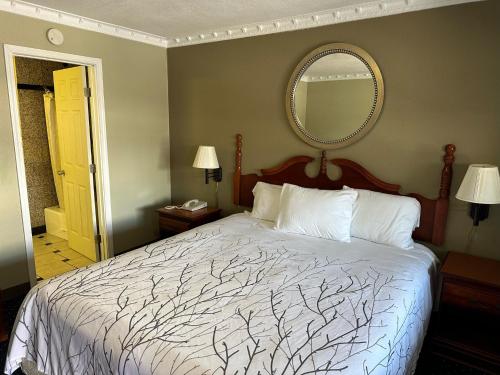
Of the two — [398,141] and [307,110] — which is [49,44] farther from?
[398,141]

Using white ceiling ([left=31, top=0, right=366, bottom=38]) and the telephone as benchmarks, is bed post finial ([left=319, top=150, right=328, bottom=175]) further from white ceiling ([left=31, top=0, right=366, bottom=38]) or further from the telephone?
the telephone

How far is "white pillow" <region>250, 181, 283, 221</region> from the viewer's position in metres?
2.92

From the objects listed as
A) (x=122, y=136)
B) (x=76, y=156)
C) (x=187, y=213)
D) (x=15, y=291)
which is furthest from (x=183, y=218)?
(x=15, y=291)

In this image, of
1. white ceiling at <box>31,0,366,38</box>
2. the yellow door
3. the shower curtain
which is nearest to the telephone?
the yellow door

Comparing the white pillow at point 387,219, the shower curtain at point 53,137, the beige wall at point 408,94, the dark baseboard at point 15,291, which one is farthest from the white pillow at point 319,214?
the shower curtain at point 53,137

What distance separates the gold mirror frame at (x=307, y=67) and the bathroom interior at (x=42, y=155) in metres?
2.81

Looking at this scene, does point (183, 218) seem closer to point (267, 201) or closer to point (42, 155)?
point (267, 201)

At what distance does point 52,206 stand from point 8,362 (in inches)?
130

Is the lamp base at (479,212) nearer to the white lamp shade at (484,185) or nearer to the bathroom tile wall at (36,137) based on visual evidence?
the white lamp shade at (484,185)

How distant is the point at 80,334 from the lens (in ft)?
4.91

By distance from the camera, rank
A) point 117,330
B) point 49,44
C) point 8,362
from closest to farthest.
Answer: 1. point 117,330
2. point 8,362
3. point 49,44

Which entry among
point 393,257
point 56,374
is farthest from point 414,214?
point 56,374

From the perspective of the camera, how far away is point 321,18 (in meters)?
2.70

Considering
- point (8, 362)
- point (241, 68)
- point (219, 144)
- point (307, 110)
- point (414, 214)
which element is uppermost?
point (241, 68)
